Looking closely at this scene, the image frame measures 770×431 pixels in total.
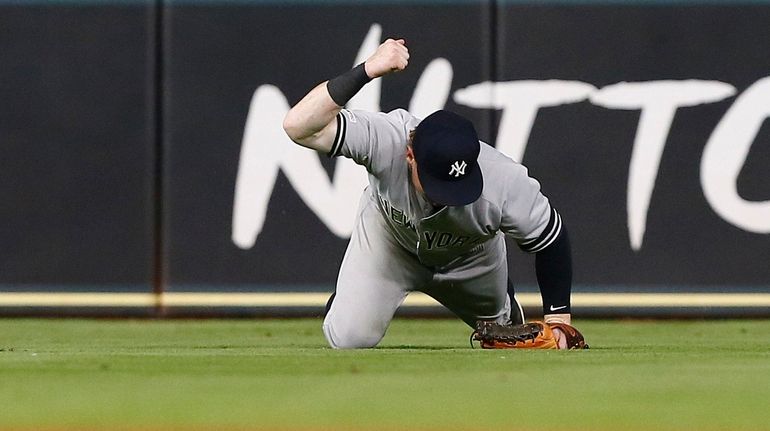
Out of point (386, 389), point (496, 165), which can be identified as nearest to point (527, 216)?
point (496, 165)

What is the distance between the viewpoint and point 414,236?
19.6ft

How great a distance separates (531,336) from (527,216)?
19.3 inches

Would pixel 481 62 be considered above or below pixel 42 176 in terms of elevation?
above

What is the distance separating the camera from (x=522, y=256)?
28.0 ft

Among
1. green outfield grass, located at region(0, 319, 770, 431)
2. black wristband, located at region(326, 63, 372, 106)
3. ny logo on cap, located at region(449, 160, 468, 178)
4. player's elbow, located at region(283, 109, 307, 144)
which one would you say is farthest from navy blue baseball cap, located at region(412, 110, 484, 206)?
green outfield grass, located at region(0, 319, 770, 431)

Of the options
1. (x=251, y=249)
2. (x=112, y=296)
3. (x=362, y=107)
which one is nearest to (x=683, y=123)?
(x=362, y=107)

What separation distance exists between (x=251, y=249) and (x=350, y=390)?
4.55 m

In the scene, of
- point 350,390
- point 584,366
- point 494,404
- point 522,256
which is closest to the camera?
point 494,404

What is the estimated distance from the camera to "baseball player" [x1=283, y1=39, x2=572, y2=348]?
17.6ft

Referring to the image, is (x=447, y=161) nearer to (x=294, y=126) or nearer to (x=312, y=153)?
(x=294, y=126)

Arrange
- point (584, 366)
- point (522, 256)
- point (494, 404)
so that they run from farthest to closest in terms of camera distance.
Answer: point (522, 256)
point (584, 366)
point (494, 404)

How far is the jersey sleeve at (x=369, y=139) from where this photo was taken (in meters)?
5.53

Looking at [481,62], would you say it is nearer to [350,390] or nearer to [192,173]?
[192,173]

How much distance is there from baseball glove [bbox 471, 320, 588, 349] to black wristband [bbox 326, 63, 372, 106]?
112 cm
